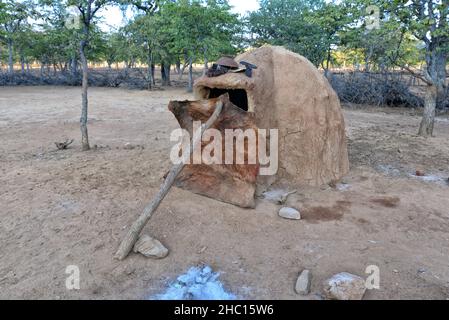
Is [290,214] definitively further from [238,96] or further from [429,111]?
[429,111]

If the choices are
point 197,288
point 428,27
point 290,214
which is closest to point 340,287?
point 197,288

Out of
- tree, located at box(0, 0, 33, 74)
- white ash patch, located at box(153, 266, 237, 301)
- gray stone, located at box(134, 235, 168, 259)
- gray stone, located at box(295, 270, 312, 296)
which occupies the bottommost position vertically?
white ash patch, located at box(153, 266, 237, 301)

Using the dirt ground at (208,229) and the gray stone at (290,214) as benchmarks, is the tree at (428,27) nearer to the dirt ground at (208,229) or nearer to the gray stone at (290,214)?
the dirt ground at (208,229)

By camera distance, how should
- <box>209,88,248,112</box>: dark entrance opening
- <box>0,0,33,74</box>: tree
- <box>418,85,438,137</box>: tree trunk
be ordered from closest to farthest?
<box>209,88,248,112</box>: dark entrance opening, <box>418,85,438,137</box>: tree trunk, <box>0,0,33,74</box>: tree

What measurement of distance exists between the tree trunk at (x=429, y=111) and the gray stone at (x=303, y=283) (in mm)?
7132

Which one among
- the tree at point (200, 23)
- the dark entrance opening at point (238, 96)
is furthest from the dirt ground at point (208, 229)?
the tree at point (200, 23)

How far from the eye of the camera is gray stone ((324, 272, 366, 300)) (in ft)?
8.92

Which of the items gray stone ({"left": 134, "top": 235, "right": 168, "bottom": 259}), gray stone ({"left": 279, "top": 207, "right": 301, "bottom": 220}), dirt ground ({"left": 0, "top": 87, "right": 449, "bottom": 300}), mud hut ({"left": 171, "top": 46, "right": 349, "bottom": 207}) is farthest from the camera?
mud hut ({"left": 171, "top": 46, "right": 349, "bottom": 207})

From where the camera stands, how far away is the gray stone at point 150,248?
3219mm

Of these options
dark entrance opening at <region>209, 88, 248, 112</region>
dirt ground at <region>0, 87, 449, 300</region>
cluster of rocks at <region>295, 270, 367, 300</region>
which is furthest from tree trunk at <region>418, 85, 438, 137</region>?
cluster of rocks at <region>295, 270, 367, 300</region>

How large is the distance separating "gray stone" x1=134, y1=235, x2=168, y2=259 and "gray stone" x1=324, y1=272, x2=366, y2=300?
1.47m

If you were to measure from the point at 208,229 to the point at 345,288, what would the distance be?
5.04 feet

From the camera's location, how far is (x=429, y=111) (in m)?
8.44

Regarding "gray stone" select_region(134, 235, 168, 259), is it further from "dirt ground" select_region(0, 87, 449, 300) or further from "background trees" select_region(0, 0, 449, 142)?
"background trees" select_region(0, 0, 449, 142)
